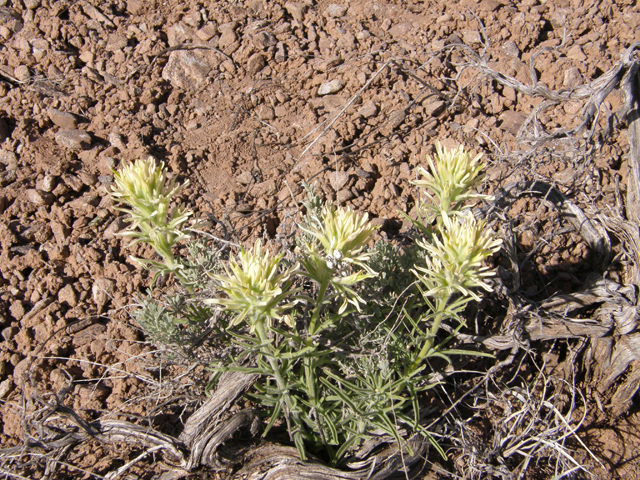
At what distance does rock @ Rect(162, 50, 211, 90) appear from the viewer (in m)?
4.27

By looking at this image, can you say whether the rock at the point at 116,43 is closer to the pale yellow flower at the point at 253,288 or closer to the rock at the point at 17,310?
the rock at the point at 17,310

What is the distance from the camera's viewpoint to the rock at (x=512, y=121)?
3861mm

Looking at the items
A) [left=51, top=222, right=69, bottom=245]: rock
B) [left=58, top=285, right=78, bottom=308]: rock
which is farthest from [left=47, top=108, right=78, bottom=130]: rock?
[left=58, top=285, right=78, bottom=308]: rock

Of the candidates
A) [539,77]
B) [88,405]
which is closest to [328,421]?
[88,405]

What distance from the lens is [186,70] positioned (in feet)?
14.1

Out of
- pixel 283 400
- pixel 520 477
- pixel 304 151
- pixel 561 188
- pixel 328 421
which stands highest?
pixel 304 151

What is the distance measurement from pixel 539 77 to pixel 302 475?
3.72m

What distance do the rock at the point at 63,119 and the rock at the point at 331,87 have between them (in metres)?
2.08

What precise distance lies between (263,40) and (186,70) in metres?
0.77

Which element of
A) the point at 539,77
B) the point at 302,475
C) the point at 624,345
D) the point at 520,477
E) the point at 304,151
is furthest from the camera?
the point at 539,77

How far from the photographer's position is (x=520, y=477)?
8.52ft

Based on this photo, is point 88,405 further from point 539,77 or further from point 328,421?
point 539,77

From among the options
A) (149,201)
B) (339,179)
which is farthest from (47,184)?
(339,179)

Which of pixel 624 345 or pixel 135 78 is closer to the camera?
pixel 624 345
